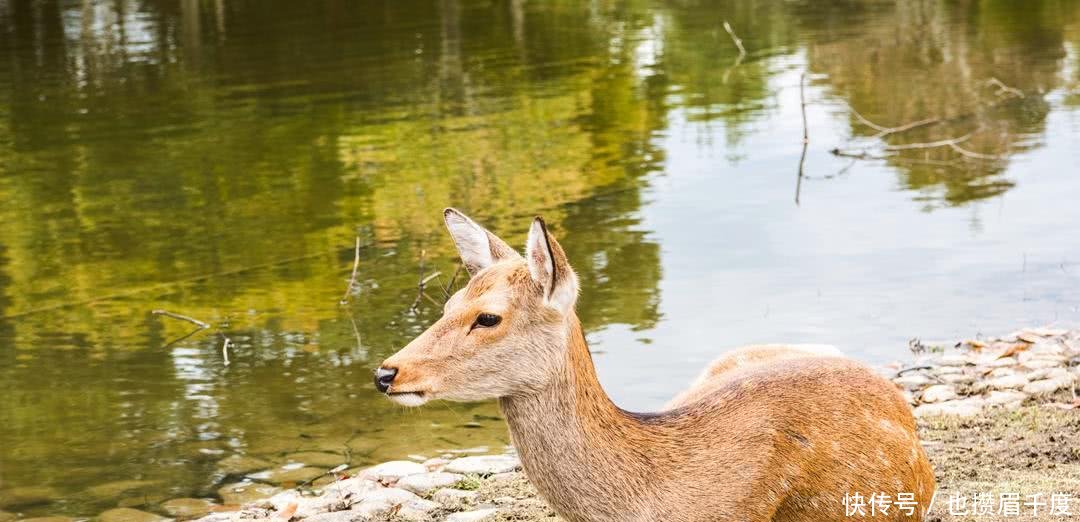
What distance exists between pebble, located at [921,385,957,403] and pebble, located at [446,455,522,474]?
2.63m

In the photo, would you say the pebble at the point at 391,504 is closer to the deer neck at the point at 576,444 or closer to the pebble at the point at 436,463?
the pebble at the point at 436,463

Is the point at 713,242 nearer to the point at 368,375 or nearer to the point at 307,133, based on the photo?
the point at 368,375

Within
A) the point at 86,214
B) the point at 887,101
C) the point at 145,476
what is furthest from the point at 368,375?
the point at 887,101

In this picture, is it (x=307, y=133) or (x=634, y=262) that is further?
(x=307, y=133)

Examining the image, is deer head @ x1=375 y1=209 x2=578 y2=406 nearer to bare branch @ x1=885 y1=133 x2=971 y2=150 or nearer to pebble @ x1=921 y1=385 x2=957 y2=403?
pebble @ x1=921 y1=385 x2=957 y2=403

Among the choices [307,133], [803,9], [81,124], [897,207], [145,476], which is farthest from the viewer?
[803,9]

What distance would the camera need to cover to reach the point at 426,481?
862 centimetres

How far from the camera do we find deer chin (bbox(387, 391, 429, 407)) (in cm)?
523

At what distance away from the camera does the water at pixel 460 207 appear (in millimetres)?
10875

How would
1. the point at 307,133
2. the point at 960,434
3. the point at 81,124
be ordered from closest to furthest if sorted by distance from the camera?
the point at 960,434 < the point at 307,133 < the point at 81,124

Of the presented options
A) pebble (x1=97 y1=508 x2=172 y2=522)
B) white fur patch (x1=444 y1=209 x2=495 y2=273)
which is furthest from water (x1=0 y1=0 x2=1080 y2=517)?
white fur patch (x1=444 y1=209 x2=495 y2=273)

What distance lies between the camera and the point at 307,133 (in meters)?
23.5

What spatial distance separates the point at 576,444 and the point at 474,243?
829 millimetres

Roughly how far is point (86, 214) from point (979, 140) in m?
11.2
